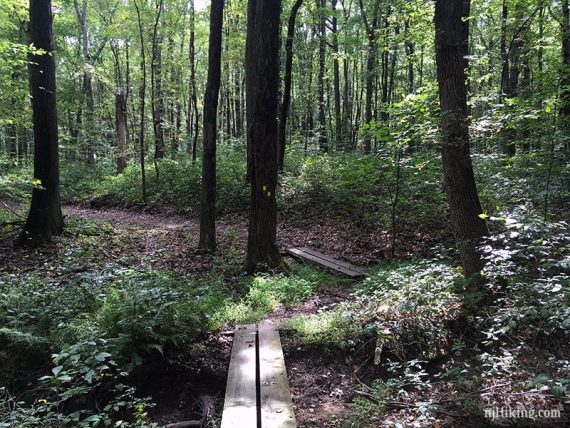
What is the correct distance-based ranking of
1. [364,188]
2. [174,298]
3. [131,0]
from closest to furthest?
[174,298] < [364,188] < [131,0]

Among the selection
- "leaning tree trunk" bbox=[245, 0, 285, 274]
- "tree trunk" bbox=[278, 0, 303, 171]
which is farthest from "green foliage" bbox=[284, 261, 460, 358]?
"tree trunk" bbox=[278, 0, 303, 171]

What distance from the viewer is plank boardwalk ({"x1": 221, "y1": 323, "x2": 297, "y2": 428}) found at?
343 centimetres

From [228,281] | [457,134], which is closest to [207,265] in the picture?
[228,281]

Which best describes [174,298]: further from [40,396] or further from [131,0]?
[131,0]

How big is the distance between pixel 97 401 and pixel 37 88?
9376 mm

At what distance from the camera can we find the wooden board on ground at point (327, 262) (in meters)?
8.11

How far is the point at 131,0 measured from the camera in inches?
747

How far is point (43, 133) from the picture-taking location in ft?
34.1

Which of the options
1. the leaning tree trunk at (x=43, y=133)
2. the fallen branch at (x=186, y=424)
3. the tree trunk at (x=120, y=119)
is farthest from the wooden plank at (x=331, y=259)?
the tree trunk at (x=120, y=119)

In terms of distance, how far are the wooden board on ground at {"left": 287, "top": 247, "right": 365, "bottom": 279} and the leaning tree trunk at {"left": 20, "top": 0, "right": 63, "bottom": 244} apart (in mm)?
6537

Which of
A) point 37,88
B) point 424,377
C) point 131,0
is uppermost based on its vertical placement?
point 131,0

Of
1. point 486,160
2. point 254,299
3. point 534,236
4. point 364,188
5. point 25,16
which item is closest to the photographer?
point 534,236

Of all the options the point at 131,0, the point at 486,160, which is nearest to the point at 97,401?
the point at 486,160

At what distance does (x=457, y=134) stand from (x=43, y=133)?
33.4 ft
